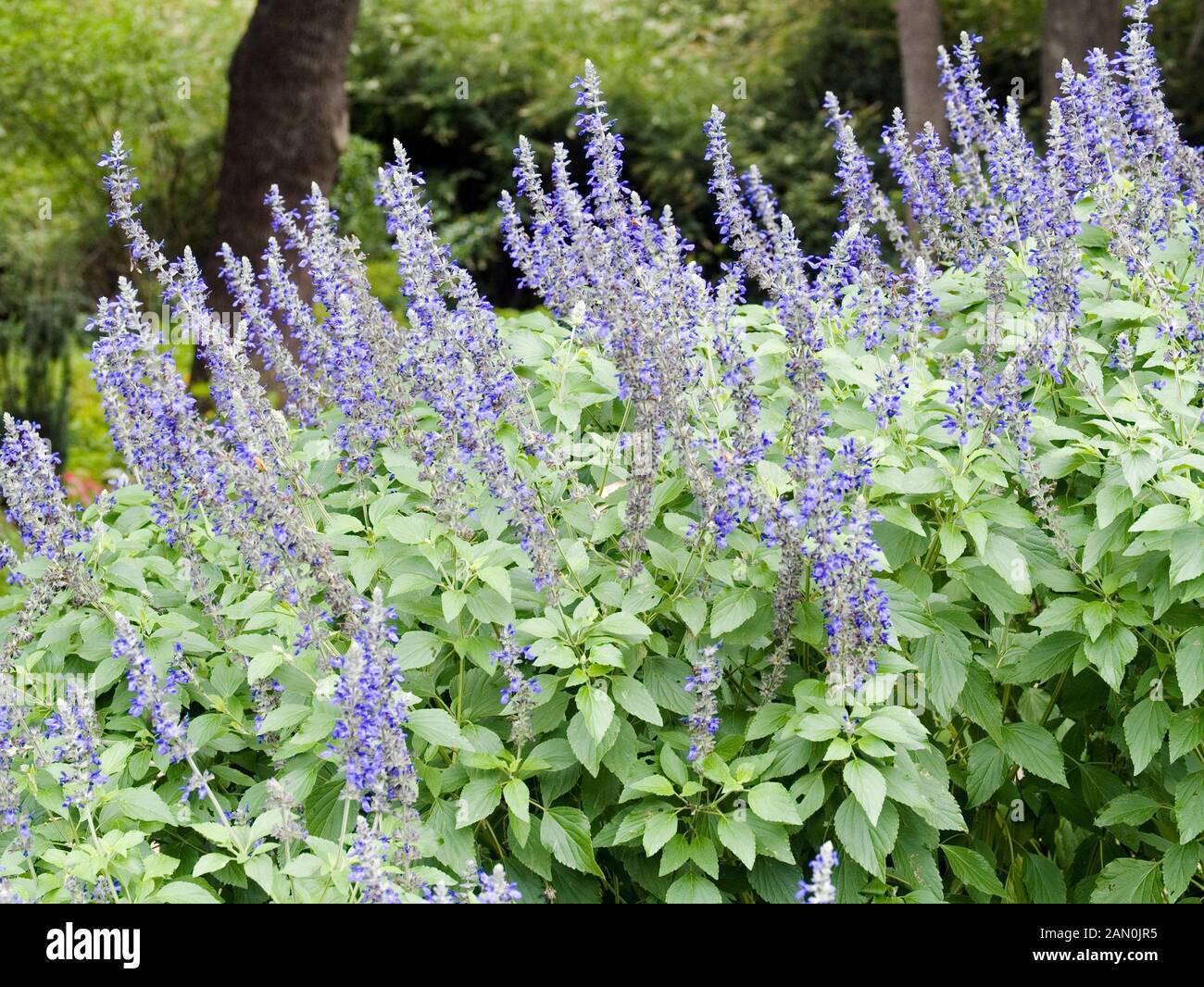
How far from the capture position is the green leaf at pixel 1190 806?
3.61 meters

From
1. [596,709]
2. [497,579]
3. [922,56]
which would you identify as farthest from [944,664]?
[922,56]

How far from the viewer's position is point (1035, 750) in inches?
150

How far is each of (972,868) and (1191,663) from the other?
83cm

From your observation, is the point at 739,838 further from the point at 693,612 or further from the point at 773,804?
the point at 693,612

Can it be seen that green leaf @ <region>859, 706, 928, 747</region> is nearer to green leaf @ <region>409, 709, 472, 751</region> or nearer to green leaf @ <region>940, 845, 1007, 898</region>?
green leaf @ <region>940, 845, 1007, 898</region>

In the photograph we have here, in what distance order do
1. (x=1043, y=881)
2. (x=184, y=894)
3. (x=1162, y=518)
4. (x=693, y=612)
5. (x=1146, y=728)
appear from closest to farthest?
(x=184, y=894), (x=1162, y=518), (x=693, y=612), (x=1146, y=728), (x=1043, y=881)

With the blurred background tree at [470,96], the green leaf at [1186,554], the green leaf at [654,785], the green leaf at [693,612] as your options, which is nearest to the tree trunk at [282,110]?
the blurred background tree at [470,96]

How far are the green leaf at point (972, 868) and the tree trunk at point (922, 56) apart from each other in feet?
37.4

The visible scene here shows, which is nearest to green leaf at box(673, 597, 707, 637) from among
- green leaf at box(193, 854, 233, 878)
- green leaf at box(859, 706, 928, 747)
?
green leaf at box(859, 706, 928, 747)

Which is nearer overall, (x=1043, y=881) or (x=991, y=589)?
(x=991, y=589)

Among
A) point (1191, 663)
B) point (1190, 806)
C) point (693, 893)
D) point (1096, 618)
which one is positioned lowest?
point (693, 893)

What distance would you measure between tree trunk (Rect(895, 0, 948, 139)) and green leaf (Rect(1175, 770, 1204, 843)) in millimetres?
11398

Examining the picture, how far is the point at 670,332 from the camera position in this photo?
376 centimetres

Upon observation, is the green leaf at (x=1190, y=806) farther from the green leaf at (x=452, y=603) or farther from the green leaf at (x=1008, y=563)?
the green leaf at (x=452, y=603)
